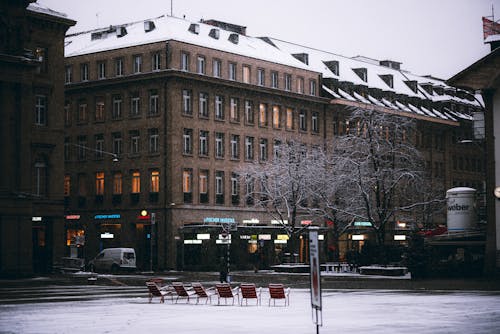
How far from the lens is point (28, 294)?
151 feet

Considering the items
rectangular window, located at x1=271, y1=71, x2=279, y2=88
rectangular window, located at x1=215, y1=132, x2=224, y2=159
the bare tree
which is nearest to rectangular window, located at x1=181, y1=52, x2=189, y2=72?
rectangular window, located at x1=215, y1=132, x2=224, y2=159

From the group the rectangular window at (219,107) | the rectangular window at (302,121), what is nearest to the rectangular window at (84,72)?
the rectangular window at (219,107)

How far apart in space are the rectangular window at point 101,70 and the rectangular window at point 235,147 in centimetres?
1294

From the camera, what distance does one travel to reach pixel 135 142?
289 feet

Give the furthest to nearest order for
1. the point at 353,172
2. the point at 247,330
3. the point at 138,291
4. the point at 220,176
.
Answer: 1. the point at 220,176
2. the point at 353,172
3. the point at 138,291
4. the point at 247,330

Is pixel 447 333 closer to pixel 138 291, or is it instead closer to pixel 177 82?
pixel 138 291

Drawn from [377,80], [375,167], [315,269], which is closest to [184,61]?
[375,167]

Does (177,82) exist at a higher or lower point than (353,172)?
higher

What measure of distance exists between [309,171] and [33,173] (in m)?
23.4

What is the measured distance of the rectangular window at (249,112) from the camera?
92938mm

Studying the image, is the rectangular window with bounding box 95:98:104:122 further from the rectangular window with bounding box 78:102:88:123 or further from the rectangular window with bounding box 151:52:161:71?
the rectangular window with bounding box 151:52:161:71

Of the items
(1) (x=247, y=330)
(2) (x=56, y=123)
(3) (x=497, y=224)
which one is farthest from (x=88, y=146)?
(1) (x=247, y=330)

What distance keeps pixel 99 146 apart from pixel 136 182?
593 centimetres

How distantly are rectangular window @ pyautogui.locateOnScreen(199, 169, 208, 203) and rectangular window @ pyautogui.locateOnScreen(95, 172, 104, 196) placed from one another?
9.18 meters
